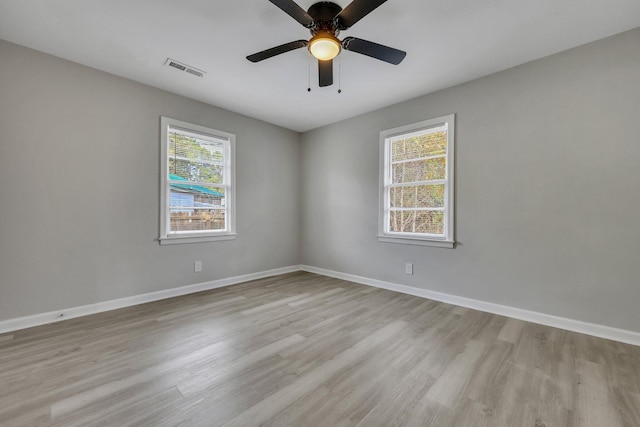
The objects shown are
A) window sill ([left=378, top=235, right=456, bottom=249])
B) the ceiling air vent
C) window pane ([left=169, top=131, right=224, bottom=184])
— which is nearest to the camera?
the ceiling air vent

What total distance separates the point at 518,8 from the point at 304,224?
4003 mm

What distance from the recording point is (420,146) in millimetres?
3623

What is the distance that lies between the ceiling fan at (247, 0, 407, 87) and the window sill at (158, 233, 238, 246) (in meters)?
2.46

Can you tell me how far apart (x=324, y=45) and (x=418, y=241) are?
2.60m

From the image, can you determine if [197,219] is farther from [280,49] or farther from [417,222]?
[417,222]

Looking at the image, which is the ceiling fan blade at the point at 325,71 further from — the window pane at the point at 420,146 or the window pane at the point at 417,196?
the window pane at the point at 417,196

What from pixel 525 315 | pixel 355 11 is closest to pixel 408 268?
pixel 525 315

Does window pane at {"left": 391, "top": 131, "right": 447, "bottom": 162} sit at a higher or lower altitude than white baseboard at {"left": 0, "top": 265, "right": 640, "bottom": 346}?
higher

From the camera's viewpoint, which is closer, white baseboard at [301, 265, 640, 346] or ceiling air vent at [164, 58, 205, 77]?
white baseboard at [301, 265, 640, 346]

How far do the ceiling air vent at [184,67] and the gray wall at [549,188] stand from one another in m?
2.63

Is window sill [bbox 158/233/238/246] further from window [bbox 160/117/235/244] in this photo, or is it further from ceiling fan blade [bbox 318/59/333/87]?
ceiling fan blade [bbox 318/59/333/87]

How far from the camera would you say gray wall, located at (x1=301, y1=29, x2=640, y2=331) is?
7.61ft

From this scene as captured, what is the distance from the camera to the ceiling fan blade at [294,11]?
1.66 meters

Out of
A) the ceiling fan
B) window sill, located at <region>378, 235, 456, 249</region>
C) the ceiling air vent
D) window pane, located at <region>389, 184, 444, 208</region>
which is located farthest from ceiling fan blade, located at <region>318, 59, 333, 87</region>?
window sill, located at <region>378, 235, 456, 249</region>
